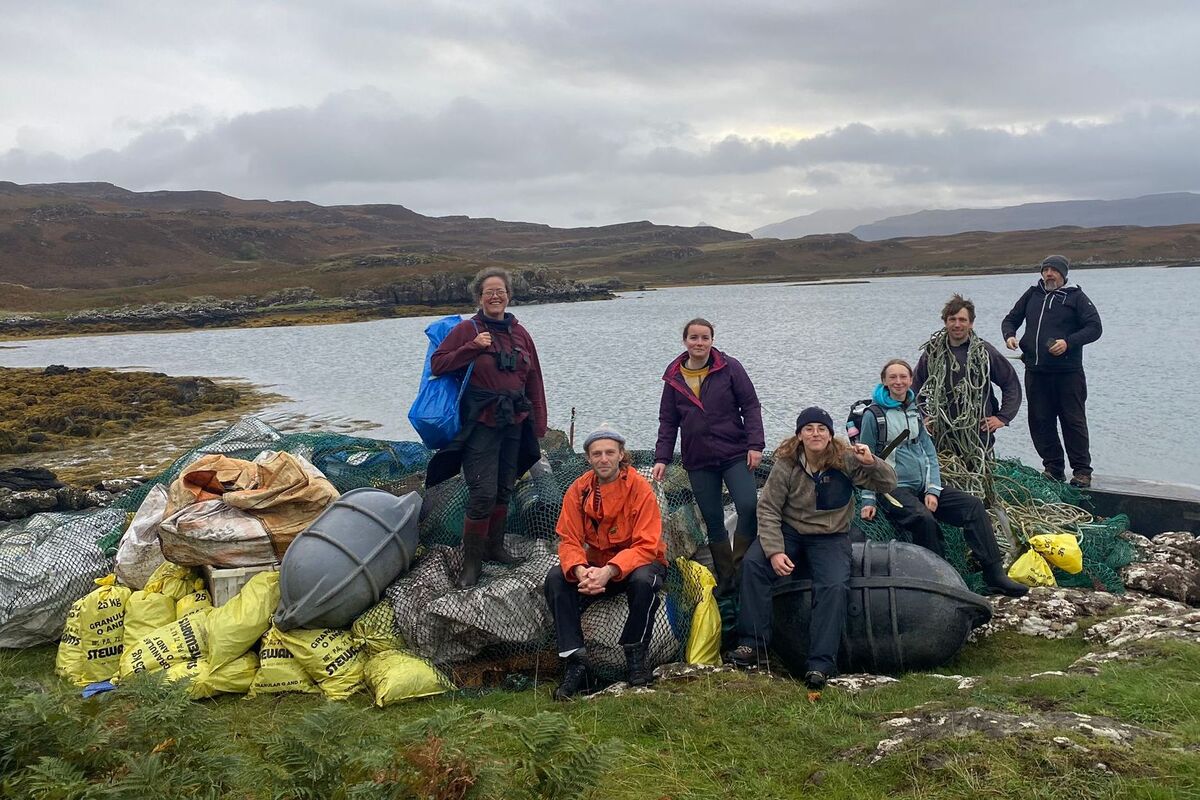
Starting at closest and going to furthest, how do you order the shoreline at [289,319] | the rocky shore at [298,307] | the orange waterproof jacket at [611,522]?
the orange waterproof jacket at [611,522] < the shoreline at [289,319] < the rocky shore at [298,307]

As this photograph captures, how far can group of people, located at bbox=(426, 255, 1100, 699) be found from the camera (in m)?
5.60

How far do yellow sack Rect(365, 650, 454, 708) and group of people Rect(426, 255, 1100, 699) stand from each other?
30.5 inches

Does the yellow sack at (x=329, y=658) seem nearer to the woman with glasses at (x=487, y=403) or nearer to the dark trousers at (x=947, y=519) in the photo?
the woman with glasses at (x=487, y=403)

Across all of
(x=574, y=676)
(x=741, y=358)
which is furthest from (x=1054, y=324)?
(x=741, y=358)

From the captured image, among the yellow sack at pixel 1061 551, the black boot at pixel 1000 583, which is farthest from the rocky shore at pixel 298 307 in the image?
the black boot at pixel 1000 583

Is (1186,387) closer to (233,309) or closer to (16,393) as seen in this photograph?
(16,393)

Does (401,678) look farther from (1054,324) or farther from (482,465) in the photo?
(1054,324)

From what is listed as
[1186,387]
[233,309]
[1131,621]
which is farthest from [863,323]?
[233,309]

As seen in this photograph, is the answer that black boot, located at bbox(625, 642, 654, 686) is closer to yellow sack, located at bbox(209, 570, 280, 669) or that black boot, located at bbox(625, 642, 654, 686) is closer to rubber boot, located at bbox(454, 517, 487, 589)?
rubber boot, located at bbox(454, 517, 487, 589)

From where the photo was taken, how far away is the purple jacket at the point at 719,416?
633 cm

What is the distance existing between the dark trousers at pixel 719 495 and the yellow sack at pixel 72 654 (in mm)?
4641

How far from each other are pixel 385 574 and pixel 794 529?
2.91 meters

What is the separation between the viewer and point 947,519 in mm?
6645

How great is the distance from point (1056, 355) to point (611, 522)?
17.7 ft
